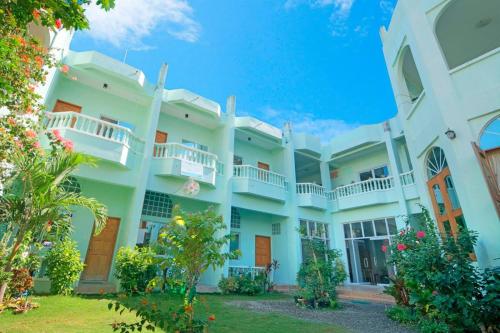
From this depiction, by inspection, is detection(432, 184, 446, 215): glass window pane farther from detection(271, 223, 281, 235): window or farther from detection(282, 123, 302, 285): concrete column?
detection(271, 223, 281, 235): window

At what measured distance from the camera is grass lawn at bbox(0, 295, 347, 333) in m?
4.37

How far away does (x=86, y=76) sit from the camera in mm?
9828

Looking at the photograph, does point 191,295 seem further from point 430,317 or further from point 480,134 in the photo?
point 480,134

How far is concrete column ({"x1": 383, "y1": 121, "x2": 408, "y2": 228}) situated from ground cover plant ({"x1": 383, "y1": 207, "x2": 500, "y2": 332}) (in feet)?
24.1

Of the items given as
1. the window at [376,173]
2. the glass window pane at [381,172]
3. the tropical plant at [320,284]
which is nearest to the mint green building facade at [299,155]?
the window at [376,173]

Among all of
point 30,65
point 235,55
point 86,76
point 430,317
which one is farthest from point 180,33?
point 430,317

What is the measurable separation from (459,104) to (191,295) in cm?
675

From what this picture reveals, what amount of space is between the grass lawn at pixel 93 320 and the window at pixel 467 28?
7953 millimetres

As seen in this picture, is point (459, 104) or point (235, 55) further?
point (235, 55)

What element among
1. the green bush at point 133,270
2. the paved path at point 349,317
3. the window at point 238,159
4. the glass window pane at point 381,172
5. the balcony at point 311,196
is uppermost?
the window at point 238,159

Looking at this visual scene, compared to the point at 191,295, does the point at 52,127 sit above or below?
above

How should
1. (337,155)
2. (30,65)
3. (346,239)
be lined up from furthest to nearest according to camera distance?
(337,155) < (346,239) < (30,65)

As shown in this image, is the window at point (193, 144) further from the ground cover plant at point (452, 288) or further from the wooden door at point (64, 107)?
the ground cover plant at point (452, 288)

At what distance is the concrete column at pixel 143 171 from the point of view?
9008 millimetres
